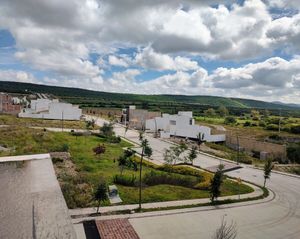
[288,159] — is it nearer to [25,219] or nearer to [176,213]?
[176,213]

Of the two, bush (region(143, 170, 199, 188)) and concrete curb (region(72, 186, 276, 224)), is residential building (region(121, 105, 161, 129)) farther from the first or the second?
concrete curb (region(72, 186, 276, 224))

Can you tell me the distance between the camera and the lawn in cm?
2106

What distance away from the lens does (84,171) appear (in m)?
27.7

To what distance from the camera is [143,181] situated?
25922 mm

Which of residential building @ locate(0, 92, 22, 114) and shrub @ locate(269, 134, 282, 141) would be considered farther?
residential building @ locate(0, 92, 22, 114)

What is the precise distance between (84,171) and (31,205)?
1264 cm

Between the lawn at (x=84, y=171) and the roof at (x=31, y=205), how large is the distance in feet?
7.61

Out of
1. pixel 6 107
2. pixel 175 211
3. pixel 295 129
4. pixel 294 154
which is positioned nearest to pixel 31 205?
pixel 175 211

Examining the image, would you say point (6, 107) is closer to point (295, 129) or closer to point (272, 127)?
point (272, 127)

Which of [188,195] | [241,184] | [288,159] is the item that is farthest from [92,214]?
[288,159]

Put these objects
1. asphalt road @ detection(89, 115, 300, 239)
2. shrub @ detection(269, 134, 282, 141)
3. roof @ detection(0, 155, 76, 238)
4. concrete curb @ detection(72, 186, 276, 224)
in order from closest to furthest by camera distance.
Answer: roof @ detection(0, 155, 76, 238)
asphalt road @ detection(89, 115, 300, 239)
concrete curb @ detection(72, 186, 276, 224)
shrub @ detection(269, 134, 282, 141)

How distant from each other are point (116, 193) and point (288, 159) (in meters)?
34.9

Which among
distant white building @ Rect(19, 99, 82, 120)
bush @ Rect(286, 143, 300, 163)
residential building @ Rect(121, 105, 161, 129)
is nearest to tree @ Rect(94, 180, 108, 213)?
bush @ Rect(286, 143, 300, 163)

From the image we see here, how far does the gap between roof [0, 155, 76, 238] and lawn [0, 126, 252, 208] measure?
7.61ft
